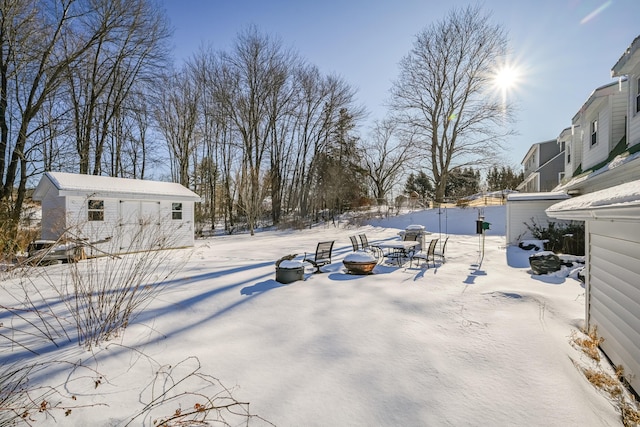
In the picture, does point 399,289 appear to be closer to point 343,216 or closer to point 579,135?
point 579,135

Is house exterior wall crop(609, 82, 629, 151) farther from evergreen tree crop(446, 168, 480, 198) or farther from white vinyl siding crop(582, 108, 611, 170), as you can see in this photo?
evergreen tree crop(446, 168, 480, 198)

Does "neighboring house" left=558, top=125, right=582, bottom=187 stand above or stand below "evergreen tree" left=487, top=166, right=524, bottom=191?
below

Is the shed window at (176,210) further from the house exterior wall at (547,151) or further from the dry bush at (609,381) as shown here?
the house exterior wall at (547,151)

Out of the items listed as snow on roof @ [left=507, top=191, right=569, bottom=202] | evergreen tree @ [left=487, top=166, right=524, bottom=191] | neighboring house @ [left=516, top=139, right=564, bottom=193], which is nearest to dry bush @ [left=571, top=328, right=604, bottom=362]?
snow on roof @ [left=507, top=191, right=569, bottom=202]

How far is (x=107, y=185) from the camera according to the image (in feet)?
38.9

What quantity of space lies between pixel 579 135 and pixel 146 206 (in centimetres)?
1962

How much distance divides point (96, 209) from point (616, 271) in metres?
14.7

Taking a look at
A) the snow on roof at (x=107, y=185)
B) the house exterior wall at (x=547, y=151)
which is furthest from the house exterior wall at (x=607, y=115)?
the house exterior wall at (x=547, y=151)

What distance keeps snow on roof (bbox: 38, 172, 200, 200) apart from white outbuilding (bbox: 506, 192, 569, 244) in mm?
15129

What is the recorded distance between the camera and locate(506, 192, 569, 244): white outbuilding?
1255 centimetres

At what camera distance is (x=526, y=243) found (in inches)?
444

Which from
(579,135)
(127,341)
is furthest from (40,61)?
(579,135)

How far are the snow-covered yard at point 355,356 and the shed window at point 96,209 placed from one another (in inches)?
224

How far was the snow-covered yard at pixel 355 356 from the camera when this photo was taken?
2584 millimetres
